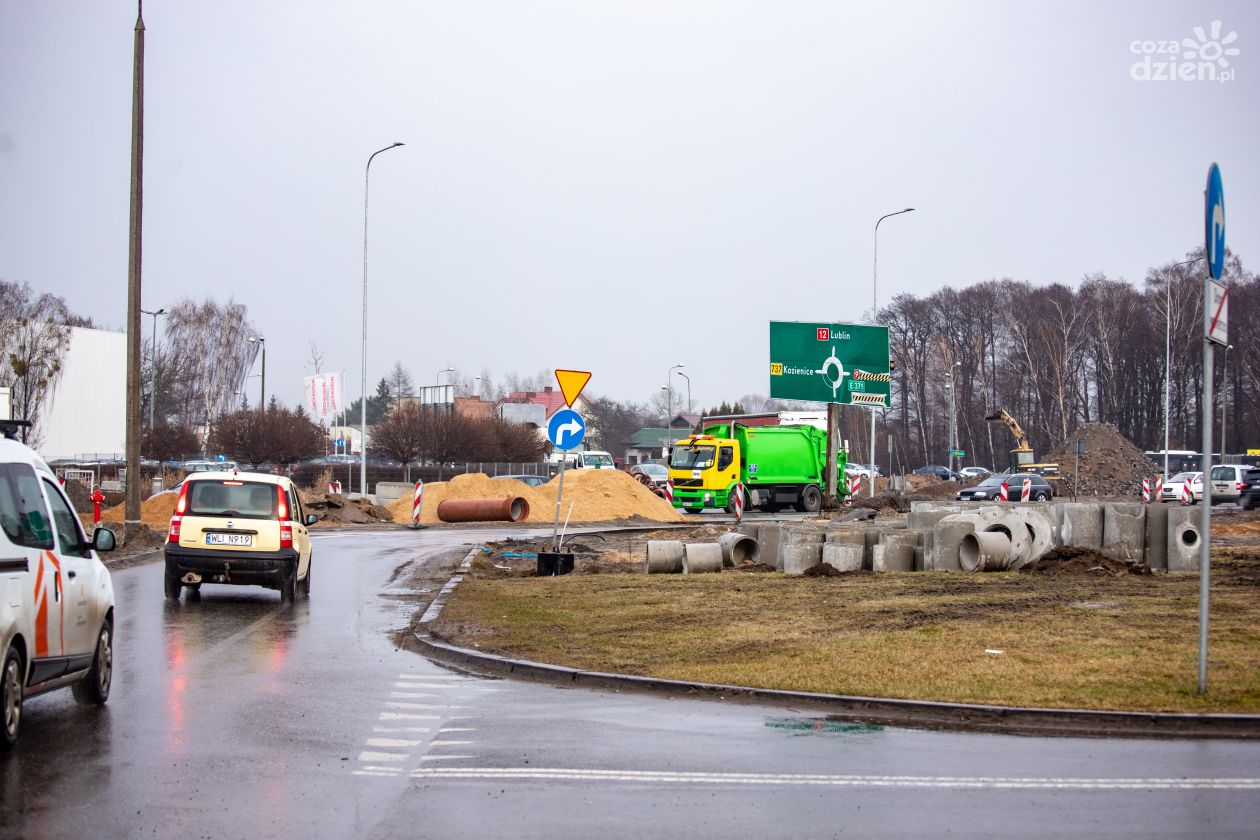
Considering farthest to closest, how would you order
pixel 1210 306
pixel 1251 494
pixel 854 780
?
pixel 1251 494 < pixel 1210 306 < pixel 854 780

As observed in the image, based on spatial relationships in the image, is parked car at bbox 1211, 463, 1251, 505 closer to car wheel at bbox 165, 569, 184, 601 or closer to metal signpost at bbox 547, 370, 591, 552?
metal signpost at bbox 547, 370, 591, 552

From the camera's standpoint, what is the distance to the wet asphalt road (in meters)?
6.38

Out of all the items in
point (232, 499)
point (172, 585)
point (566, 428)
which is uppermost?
point (566, 428)

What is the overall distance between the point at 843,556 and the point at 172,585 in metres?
9.94

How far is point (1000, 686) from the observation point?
10.2 meters

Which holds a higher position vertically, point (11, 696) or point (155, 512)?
point (11, 696)

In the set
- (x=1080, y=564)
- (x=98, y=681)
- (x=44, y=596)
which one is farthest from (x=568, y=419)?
(x=44, y=596)

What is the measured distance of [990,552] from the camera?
1995 centimetres

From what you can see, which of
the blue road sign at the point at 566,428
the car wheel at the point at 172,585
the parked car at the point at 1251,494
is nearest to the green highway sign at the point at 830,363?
the parked car at the point at 1251,494

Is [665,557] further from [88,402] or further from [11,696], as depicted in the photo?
[88,402]

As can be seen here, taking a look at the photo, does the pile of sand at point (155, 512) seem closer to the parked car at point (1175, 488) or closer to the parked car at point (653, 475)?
the parked car at point (653, 475)

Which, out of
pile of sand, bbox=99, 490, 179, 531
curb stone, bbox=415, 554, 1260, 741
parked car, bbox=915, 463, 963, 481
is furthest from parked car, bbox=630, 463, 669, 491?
curb stone, bbox=415, 554, 1260, 741

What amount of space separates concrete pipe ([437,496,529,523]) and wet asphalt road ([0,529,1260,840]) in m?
30.4

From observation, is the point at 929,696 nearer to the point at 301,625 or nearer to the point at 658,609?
the point at 658,609
